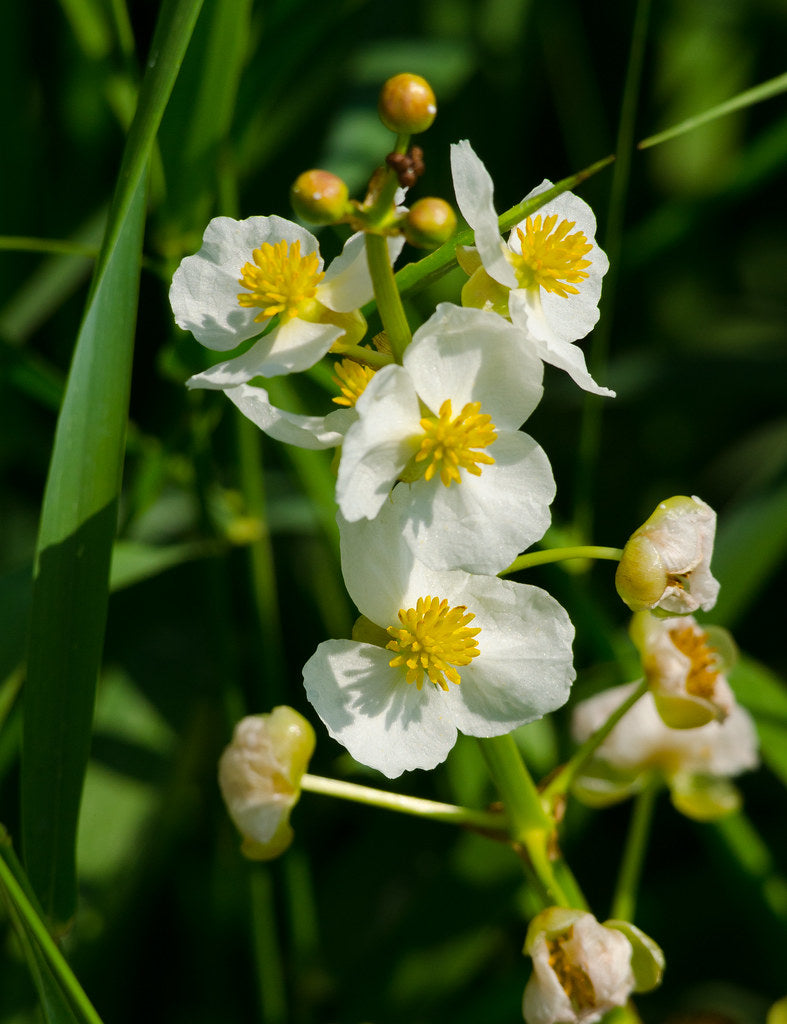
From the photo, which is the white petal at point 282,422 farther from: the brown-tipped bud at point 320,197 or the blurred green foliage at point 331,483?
the blurred green foliage at point 331,483

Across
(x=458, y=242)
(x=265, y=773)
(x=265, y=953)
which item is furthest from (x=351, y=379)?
(x=265, y=953)

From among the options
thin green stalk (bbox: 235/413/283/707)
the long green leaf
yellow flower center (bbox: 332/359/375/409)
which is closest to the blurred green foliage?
thin green stalk (bbox: 235/413/283/707)

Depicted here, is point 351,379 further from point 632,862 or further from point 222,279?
point 632,862

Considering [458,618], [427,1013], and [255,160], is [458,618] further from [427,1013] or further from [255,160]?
[255,160]

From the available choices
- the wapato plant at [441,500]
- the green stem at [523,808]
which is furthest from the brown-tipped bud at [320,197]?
the green stem at [523,808]

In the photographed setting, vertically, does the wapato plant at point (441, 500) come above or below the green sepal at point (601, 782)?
above

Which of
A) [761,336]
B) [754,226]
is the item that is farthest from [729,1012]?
[754,226]

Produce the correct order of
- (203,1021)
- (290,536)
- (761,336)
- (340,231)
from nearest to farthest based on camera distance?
(340,231) → (203,1021) → (290,536) → (761,336)
